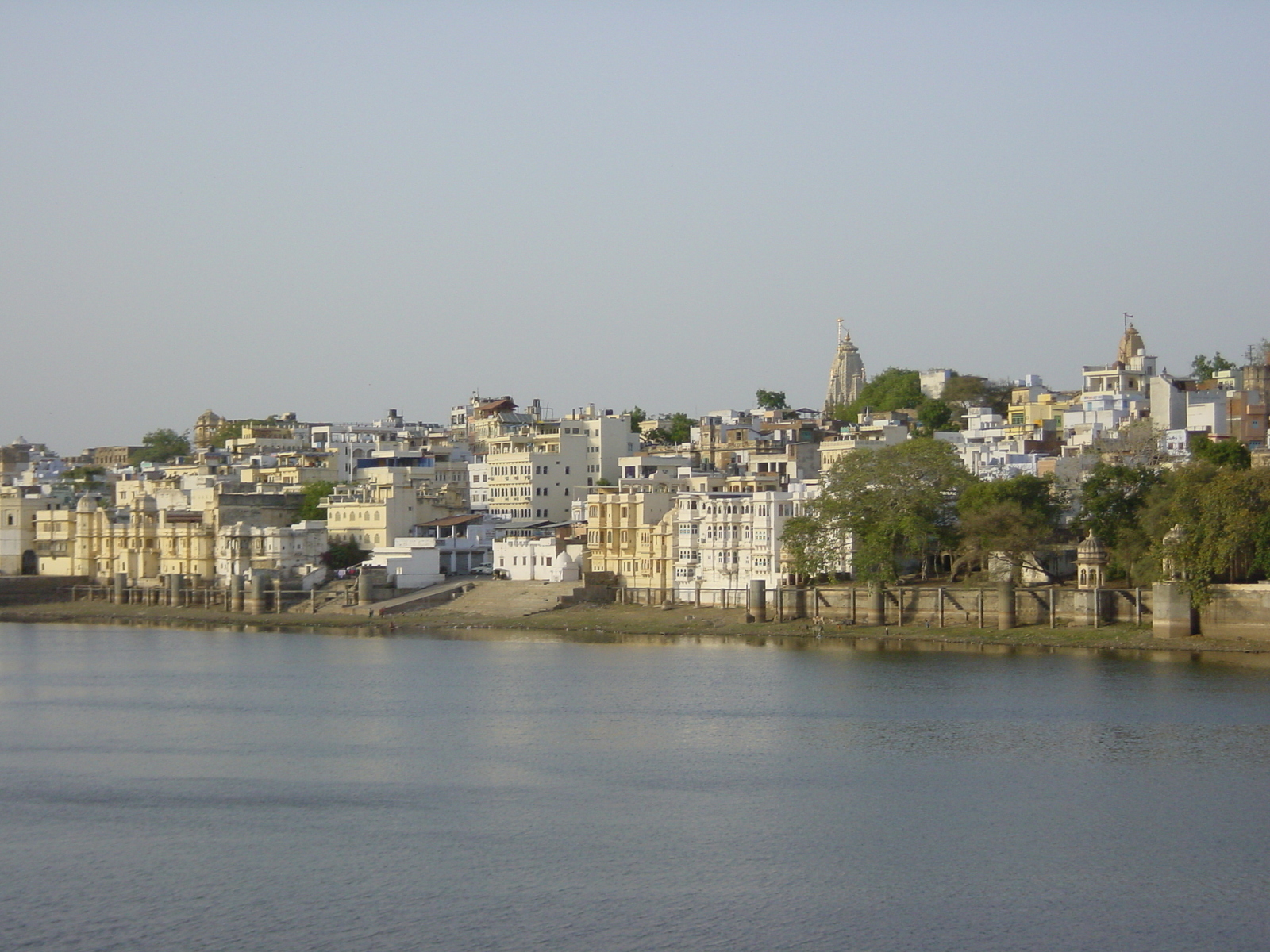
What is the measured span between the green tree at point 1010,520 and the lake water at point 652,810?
7841 mm

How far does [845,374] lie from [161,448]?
49300 mm

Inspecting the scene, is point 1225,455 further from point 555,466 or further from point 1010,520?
point 555,466

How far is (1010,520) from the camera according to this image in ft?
188

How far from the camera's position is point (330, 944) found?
78.9 ft

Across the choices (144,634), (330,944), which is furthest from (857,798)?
(144,634)

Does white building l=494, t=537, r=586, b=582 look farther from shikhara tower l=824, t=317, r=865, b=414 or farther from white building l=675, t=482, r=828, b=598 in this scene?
shikhara tower l=824, t=317, r=865, b=414

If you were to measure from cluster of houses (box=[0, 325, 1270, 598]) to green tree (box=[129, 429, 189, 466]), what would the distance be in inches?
745

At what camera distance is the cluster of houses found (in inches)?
2717

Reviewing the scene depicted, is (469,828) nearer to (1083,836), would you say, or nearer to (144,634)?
(1083,836)

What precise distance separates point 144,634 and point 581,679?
2765cm

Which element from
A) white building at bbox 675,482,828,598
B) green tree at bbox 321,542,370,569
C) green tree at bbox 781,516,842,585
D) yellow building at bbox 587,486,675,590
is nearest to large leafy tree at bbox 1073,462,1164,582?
green tree at bbox 781,516,842,585

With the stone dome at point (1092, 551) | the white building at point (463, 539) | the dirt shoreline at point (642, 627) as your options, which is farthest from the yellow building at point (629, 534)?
the stone dome at point (1092, 551)

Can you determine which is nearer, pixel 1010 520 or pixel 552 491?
pixel 1010 520

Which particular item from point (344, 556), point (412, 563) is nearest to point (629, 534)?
point (412, 563)
